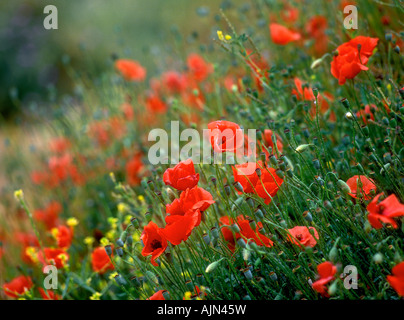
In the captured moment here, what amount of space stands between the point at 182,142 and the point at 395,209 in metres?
1.78

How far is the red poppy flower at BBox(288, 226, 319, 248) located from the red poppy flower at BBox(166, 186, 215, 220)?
0.28 meters

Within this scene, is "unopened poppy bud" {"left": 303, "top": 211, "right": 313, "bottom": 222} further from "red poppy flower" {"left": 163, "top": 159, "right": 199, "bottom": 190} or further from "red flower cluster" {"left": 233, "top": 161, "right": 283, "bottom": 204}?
"red poppy flower" {"left": 163, "top": 159, "right": 199, "bottom": 190}

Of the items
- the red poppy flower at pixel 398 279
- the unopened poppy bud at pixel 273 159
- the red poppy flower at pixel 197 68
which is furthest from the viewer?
the red poppy flower at pixel 197 68

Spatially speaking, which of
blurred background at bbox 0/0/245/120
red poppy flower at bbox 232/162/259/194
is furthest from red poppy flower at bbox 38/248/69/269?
blurred background at bbox 0/0/245/120

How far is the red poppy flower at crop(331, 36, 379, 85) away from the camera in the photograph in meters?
1.67

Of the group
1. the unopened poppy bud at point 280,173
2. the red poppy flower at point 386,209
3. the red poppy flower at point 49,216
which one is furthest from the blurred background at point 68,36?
the red poppy flower at point 386,209

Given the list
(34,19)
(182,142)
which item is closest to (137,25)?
(34,19)

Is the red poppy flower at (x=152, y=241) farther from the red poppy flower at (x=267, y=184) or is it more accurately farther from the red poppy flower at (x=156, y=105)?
the red poppy flower at (x=156, y=105)

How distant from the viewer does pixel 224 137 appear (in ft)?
4.88

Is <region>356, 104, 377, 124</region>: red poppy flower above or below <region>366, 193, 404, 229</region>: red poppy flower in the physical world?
above

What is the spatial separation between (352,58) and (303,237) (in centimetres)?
70

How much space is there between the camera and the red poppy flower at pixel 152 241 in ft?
4.76

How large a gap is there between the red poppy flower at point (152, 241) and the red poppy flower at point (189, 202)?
0.09 meters

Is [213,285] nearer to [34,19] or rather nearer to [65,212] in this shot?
[65,212]
